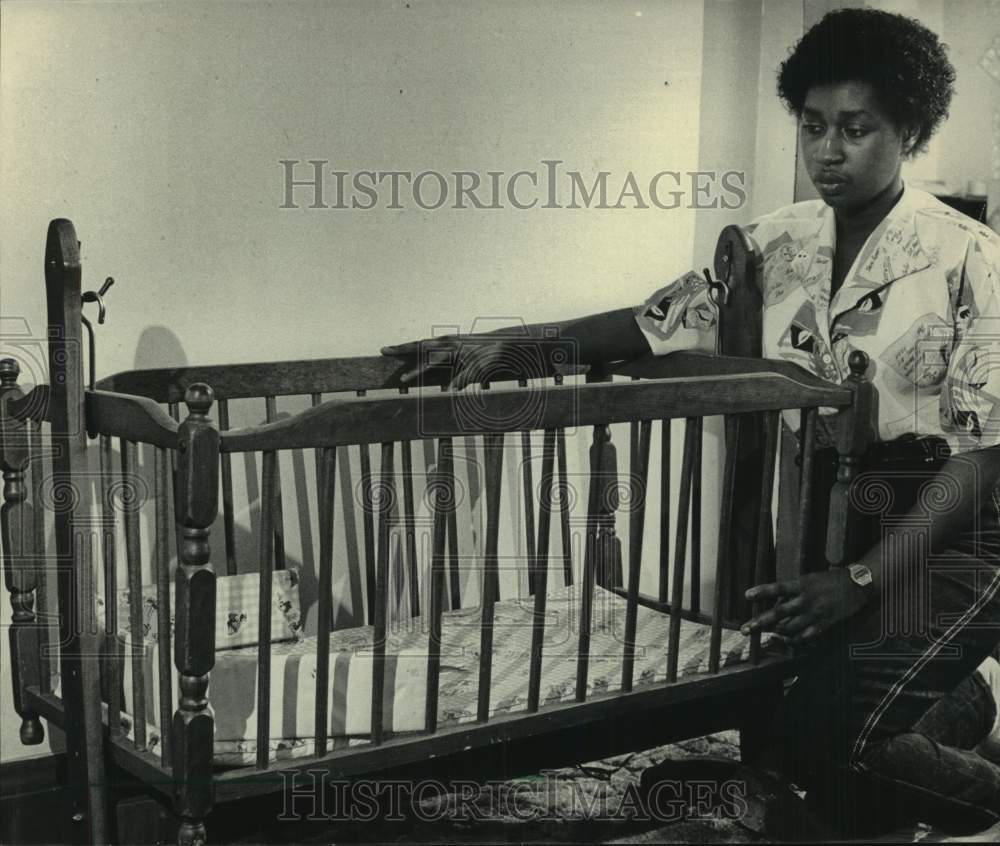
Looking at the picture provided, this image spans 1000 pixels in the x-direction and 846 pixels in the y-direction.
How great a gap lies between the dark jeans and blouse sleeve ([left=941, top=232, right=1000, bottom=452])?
0.09 metres

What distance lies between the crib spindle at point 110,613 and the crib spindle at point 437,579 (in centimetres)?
49

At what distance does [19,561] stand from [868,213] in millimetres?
1787

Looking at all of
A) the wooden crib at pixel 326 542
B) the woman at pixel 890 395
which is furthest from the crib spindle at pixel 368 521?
the woman at pixel 890 395

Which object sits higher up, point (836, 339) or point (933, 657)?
point (836, 339)

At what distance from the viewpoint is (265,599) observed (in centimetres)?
177

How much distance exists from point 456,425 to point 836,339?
40.1 inches

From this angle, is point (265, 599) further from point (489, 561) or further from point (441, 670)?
point (441, 670)

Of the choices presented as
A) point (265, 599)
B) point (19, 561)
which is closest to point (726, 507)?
point (265, 599)

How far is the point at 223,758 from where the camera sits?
1832 millimetres

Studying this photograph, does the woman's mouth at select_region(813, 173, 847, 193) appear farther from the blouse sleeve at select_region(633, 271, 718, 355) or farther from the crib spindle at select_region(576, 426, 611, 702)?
the crib spindle at select_region(576, 426, 611, 702)

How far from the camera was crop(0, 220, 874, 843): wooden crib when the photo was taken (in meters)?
1.76

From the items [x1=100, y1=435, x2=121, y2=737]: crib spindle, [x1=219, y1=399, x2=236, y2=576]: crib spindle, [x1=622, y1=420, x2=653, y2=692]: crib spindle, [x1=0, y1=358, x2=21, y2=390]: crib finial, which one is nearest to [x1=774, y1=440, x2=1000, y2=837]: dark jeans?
[x1=622, y1=420, x2=653, y2=692]: crib spindle

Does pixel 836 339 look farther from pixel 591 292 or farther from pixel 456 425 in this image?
pixel 456 425

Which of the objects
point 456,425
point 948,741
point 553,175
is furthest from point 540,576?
point 553,175
